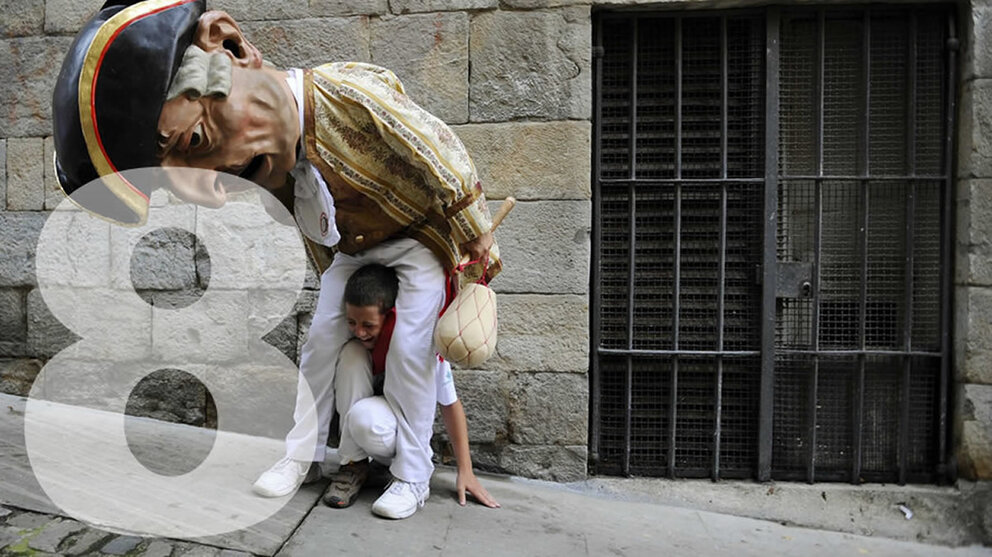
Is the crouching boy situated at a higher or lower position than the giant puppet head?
lower

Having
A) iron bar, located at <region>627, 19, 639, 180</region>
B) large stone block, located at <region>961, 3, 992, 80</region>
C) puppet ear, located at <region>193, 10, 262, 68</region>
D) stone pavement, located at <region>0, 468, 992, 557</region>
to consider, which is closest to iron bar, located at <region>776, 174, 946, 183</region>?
large stone block, located at <region>961, 3, 992, 80</region>

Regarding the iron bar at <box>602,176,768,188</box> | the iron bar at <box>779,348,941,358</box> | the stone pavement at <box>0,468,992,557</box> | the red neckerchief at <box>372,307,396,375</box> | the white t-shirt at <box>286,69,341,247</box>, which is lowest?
the stone pavement at <box>0,468,992,557</box>

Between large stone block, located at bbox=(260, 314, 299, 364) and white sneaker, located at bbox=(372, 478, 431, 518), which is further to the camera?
large stone block, located at bbox=(260, 314, 299, 364)

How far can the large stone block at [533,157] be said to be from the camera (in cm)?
289

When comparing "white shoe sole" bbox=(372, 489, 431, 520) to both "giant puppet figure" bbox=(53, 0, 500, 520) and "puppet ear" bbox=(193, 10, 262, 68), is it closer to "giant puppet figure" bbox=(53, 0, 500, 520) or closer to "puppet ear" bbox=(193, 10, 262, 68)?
"giant puppet figure" bbox=(53, 0, 500, 520)

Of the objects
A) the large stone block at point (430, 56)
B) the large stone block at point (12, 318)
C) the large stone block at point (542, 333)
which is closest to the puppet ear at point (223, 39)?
the large stone block at point (430, 56)

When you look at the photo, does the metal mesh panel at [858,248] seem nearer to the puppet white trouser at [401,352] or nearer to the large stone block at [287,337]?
Result: the puppet white trouser at [401,352]

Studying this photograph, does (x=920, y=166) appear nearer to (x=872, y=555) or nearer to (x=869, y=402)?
(x=869, y=402)

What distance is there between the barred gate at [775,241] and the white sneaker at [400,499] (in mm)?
1047

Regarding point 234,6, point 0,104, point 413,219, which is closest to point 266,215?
point 234,6

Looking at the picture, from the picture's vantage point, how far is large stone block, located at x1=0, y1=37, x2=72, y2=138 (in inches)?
127

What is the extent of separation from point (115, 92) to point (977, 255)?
3.21m

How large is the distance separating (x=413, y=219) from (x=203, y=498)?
115cm

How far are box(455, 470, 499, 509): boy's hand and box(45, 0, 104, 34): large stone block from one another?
9.32 ft
